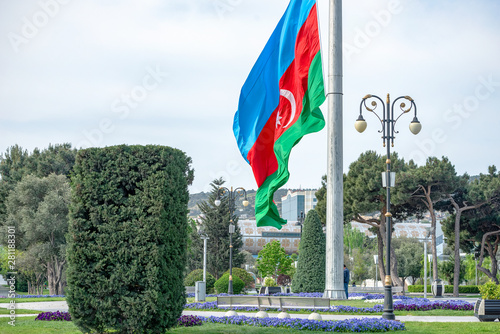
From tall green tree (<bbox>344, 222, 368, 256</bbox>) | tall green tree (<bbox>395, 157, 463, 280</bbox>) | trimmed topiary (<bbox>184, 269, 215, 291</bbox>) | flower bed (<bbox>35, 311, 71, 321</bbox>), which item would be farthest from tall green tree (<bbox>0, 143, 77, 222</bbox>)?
tall green tree (<bbox>344, 222, 368, 256</bbox>)

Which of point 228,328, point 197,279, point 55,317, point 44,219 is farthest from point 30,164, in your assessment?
point 228,328

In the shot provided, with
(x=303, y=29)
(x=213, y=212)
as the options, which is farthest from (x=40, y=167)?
(x=303, y=29)

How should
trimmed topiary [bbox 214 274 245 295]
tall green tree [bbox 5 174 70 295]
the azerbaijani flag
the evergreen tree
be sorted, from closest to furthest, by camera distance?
the azerbaijani flag, the evergreen tree, trimmed topiary [bbox 214 274 245 295], tall green tree [bbox 5 174 70 295]

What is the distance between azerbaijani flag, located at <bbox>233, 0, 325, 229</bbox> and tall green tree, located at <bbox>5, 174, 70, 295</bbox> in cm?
2364

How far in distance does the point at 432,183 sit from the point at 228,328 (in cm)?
3085

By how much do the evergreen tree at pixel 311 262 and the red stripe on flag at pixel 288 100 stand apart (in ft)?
38.4

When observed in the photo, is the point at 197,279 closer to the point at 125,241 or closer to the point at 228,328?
the point at 228,328

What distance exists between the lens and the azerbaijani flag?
14.4m

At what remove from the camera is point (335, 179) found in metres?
14.8

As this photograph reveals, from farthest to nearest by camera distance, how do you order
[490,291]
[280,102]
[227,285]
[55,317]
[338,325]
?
[227,285] < [490,291] < [280,102] < [55,317] < [338,325]

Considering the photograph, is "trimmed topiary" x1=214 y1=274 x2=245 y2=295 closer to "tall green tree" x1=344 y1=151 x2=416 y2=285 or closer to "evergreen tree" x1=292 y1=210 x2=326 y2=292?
"evergreen tree" x1=292 y1=210 x2=326 y2=292

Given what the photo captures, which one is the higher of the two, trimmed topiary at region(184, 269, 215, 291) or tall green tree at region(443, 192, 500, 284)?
tall green tree at region(443, 192, 500, 284)

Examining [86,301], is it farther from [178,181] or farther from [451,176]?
[451,176]

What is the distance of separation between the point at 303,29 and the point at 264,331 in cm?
792
